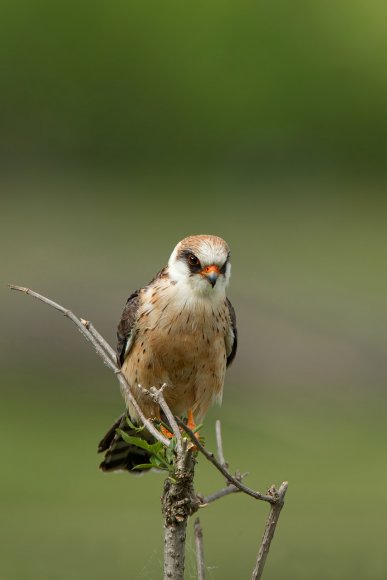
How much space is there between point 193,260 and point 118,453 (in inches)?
32.8

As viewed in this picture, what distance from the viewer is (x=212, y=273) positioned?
11.9 feet

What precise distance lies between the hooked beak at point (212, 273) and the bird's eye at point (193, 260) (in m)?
0.04

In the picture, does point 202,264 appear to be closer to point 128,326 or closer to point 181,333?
point 181,333

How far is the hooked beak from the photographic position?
11.9ft

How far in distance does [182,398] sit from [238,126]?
9169 millimetres

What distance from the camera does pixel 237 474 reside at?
2566mm

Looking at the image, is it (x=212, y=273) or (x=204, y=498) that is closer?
(x=204, y=498)

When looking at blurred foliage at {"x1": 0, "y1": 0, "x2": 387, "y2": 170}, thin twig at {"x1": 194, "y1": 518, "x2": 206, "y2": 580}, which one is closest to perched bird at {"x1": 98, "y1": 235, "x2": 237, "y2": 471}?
thin twig at {"x1": 194, "y1": 518, "x2": 206, "y2": 580}

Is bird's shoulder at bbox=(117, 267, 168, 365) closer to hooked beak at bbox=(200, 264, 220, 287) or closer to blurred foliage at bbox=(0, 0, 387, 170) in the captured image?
hooked beak at bbox=(200, 264, 220, 287)

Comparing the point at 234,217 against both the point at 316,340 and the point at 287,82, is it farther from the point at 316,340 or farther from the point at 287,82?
the point at 316,340

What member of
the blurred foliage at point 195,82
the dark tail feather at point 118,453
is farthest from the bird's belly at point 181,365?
the blurred foliage at point 195,82

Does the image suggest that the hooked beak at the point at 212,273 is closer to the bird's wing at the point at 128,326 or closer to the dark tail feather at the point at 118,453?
the bird's wing at the point at 128,326

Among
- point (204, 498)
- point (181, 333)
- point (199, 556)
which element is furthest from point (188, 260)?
point (199, 556)

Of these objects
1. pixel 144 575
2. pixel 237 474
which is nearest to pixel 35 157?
pixel 144 575
